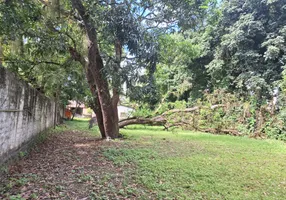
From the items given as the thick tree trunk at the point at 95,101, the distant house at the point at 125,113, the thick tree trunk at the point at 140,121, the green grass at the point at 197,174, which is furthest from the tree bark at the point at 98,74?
the distant house at the point at 125,113

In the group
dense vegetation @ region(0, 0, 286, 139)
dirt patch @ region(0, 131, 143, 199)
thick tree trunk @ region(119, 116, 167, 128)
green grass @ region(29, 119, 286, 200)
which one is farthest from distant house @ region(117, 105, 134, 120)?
dirt patch @ region(0, 131, 143, 199)

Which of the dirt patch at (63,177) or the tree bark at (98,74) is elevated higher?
the tree bark at (98,74)

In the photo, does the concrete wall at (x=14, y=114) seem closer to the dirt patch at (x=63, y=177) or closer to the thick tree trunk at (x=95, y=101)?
the dirt patch at (x=63, y=177)

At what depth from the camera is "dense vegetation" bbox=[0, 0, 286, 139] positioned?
4.15 m

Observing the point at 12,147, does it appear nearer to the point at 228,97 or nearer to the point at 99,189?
the point at 99,189

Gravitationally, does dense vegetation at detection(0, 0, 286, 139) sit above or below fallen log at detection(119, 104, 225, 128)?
above

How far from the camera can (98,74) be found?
630 centimetres

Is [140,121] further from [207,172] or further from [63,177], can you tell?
[63,177]

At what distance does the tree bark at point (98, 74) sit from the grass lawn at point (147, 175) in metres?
1.58

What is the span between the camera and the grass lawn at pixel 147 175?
3086 mm

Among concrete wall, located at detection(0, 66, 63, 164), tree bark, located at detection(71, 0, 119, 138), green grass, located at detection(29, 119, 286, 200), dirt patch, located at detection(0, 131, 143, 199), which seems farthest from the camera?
tree bark, located at detection(71, 0, 119, 138)

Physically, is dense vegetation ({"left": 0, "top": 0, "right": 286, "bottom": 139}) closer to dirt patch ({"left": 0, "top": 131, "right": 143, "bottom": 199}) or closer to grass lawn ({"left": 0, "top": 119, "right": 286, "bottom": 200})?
grass lawn ({"left": 0, "top": 119, "right": 286, "bottom": 200})

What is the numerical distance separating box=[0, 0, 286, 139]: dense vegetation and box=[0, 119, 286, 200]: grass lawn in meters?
1.39

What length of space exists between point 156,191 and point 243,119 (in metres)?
9.27
